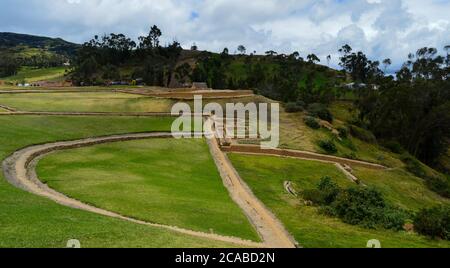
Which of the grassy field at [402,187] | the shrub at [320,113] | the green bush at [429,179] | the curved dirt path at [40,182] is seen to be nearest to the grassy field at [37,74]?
the shrub at [320,113]

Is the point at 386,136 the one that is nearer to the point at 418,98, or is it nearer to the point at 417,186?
the point at 418,98

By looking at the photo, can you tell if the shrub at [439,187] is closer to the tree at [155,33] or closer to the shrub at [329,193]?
the shrub at [329,193]

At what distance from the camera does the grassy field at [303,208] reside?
16.4m

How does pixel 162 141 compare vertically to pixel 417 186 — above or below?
above

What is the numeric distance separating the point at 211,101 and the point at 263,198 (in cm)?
3325

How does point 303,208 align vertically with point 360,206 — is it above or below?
below

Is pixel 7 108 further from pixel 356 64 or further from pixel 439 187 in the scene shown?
pixel 356 64

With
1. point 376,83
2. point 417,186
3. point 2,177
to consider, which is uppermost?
point 376,83

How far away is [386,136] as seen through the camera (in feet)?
216

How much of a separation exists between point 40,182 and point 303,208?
39.0 ft

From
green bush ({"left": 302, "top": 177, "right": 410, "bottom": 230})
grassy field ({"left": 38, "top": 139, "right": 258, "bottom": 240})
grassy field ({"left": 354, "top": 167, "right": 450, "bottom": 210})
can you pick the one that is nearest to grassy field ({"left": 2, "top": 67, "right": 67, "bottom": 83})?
grassy field ({"left": 38, "top": 139, "right": 258, "bottom": 240})

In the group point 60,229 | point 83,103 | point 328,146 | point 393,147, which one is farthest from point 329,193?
point 393,147

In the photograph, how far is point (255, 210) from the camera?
19.6 m
